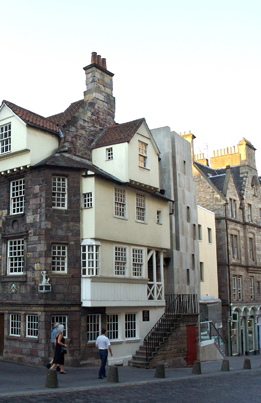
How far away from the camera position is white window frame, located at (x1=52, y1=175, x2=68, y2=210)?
21600mm

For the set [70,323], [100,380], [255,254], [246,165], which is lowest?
[100,380]

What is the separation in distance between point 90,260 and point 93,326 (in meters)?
3.12

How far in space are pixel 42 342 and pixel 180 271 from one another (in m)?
11.0

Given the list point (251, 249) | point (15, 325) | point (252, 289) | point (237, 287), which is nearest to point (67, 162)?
point (15, 325)

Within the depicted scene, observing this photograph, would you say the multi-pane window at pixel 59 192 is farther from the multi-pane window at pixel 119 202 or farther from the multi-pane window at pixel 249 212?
the multi-pane window at pixel 249 212

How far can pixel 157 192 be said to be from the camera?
88.4ft

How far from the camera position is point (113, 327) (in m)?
23.0

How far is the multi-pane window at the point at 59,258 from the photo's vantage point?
2108cm

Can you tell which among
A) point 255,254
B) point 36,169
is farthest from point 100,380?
point 255,254

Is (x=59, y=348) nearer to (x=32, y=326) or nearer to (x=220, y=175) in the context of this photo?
(x=32, y=326)

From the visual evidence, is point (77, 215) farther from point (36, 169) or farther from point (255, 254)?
point (255, 254)

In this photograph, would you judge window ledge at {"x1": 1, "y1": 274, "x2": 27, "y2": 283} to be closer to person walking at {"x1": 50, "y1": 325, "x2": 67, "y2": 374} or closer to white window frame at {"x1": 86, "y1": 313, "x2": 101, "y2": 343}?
white window frame at {"x1": 86, "y1": 313, "x2": 101, "y2": 343}

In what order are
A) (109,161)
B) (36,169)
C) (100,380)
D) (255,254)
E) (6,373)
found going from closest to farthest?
(100,380) < (6,373) < (36,169) < (109,161) < (255,254)

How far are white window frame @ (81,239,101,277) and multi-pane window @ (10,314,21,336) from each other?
373cm
